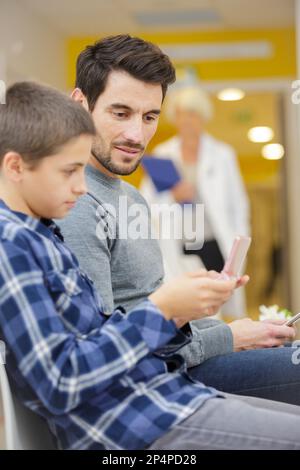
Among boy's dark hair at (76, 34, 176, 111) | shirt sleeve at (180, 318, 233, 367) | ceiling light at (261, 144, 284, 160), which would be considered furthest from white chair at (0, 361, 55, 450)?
ceiling light at (261, 144, 284, 160)

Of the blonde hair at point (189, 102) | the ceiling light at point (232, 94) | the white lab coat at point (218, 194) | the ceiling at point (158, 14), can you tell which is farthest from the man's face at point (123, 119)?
the ceiling light at point (232, 94)

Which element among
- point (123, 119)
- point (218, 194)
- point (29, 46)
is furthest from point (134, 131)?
point (29, 46)

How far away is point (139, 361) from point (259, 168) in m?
5.38

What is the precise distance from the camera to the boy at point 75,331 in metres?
0.94

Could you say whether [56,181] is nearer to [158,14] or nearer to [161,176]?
[161,176]

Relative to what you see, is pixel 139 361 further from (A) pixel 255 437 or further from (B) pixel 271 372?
(B) pixel 271 372

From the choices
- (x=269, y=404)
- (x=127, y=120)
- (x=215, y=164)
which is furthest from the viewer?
(x=215, y=164)

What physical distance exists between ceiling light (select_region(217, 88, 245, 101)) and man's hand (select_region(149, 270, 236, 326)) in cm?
542

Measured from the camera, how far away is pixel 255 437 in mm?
993

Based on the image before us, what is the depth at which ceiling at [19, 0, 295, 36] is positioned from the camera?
5.72 m

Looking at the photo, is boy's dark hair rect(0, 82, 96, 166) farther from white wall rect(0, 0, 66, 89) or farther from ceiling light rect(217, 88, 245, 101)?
ceiling light rect(217, 88, 245, 101)

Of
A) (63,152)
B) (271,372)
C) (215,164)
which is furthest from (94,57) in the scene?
(215,164)

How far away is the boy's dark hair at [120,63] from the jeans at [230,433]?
0.64 metres

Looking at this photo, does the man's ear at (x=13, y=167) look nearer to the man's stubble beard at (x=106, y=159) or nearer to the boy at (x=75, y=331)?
the boy at (x=75, y=331)
